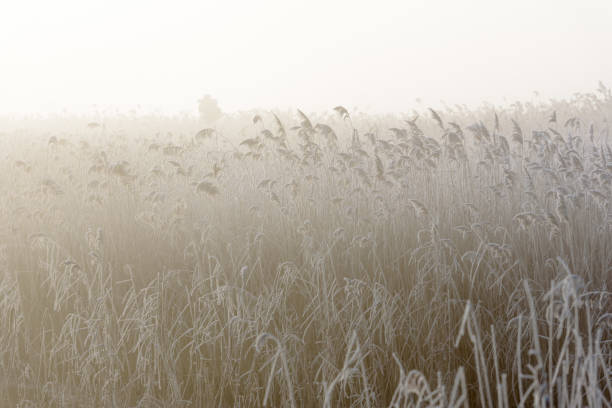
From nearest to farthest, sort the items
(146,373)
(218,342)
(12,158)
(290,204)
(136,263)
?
1. (146,373)
2. (218,342)
3. (136,263)
4. (290,204)
5. (12,158)

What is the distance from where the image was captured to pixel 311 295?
273cm

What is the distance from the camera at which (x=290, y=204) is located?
14.1 ft

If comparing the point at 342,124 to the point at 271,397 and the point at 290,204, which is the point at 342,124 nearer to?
the point at 290,204

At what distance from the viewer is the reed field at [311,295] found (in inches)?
84.3

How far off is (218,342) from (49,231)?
232cm

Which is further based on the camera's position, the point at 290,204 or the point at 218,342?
the point at 290,204

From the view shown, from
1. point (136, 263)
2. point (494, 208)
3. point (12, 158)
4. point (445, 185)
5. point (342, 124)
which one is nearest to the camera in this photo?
Result: point (136, 263)

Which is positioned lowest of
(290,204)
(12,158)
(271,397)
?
(271,397)

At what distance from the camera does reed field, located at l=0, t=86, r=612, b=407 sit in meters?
2.14

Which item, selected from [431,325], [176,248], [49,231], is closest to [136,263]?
[176,248]

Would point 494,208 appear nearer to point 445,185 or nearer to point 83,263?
point 445,185

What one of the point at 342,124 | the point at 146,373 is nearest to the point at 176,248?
the point at 146,373

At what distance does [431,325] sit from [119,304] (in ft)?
5.77

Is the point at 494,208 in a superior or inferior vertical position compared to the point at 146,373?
superior
